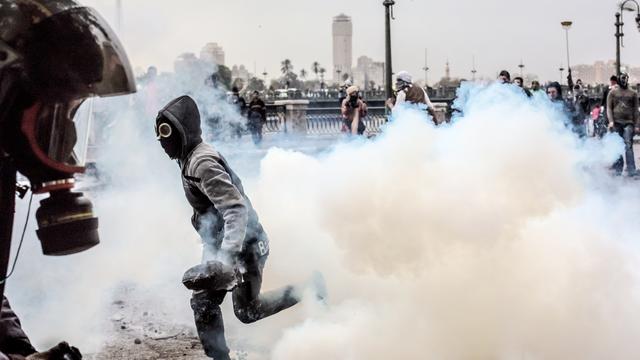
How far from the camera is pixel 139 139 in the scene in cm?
646

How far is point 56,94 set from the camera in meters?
3.90

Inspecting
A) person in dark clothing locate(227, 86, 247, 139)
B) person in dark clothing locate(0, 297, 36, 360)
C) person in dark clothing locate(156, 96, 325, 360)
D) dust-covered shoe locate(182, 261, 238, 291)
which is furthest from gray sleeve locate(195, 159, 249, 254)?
person in dark clothing locate(227, 86, 247, 139)

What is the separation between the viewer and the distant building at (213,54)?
6.02 m

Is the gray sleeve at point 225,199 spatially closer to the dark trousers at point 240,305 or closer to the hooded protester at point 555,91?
the dark trousers at point 240,305

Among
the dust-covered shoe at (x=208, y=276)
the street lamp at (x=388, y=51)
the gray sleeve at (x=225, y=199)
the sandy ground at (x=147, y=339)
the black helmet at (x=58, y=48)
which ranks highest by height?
the street lamp at (x=388, y=51)

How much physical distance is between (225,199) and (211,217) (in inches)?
9.7

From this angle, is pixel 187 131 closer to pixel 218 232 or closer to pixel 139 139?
pixel 218 232

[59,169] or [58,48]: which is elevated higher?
[58,48]

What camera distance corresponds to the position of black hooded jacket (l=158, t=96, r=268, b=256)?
4.91 m

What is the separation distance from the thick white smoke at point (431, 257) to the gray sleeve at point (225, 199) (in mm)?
930

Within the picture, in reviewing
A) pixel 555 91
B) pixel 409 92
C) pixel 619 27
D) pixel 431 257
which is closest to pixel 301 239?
pixel 431 257

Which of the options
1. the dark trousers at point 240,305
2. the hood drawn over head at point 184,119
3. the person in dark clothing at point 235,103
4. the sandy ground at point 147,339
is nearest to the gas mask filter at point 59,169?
the hood drawn over head at point 184,119

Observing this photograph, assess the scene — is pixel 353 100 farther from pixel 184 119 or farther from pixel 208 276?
pixel 208 276

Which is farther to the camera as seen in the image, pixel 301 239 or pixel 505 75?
pixel 505 75
